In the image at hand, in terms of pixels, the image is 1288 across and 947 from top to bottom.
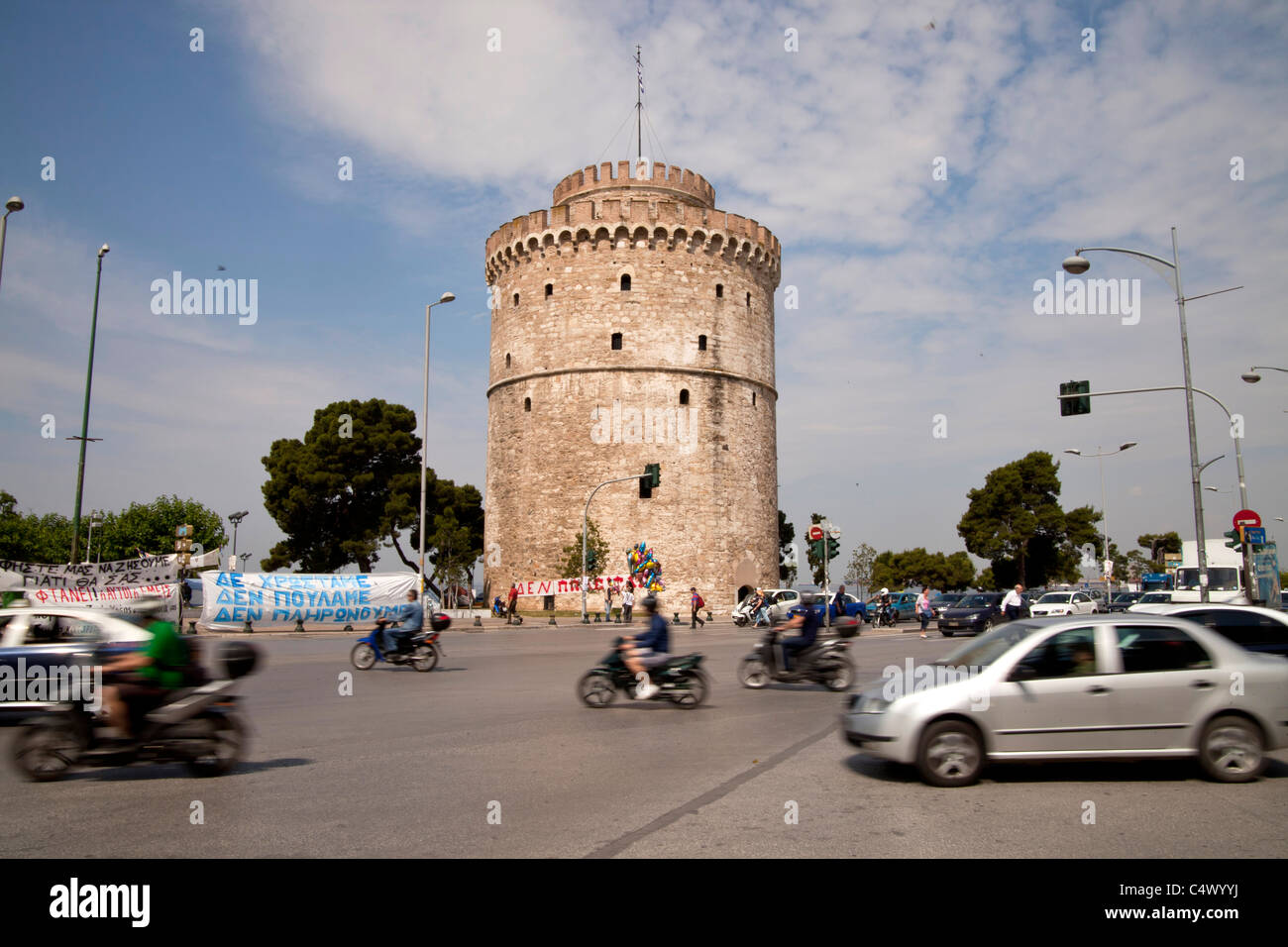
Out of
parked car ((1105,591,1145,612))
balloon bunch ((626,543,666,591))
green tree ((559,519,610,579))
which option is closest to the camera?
parked car ((1105,591,1145,612))

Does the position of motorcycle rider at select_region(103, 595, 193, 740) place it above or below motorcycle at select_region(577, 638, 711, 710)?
above

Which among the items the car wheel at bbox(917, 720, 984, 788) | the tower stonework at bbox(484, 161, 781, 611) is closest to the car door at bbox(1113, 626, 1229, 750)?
the car wheel at bbox(917, 720, 984, 788)

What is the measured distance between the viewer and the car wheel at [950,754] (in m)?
6.48

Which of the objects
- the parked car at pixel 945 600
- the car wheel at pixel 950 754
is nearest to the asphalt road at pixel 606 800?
the car wheel at pixel 950 754

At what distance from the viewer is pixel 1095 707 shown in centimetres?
655

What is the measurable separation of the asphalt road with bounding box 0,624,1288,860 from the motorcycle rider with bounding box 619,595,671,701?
2.48 feet

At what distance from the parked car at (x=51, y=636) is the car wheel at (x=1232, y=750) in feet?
30.5

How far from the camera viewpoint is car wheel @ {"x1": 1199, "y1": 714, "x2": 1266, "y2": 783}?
6586 millimetres

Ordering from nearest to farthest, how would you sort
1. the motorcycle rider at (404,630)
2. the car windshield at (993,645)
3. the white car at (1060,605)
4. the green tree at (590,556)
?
1. the car windshield at (993,645)
2. the motorcycle rider at (404,630)
3. the white car at (1060,605)
4. the green tree at (590,556)

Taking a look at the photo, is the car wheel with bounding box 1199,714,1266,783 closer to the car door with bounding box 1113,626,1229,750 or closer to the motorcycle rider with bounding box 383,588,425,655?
the car door with bounding box 1113,626,1229,750

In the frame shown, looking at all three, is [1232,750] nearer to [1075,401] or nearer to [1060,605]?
[1075,401]

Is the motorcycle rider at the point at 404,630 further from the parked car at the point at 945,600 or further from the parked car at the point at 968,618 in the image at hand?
the parked car at the point at 945,600
